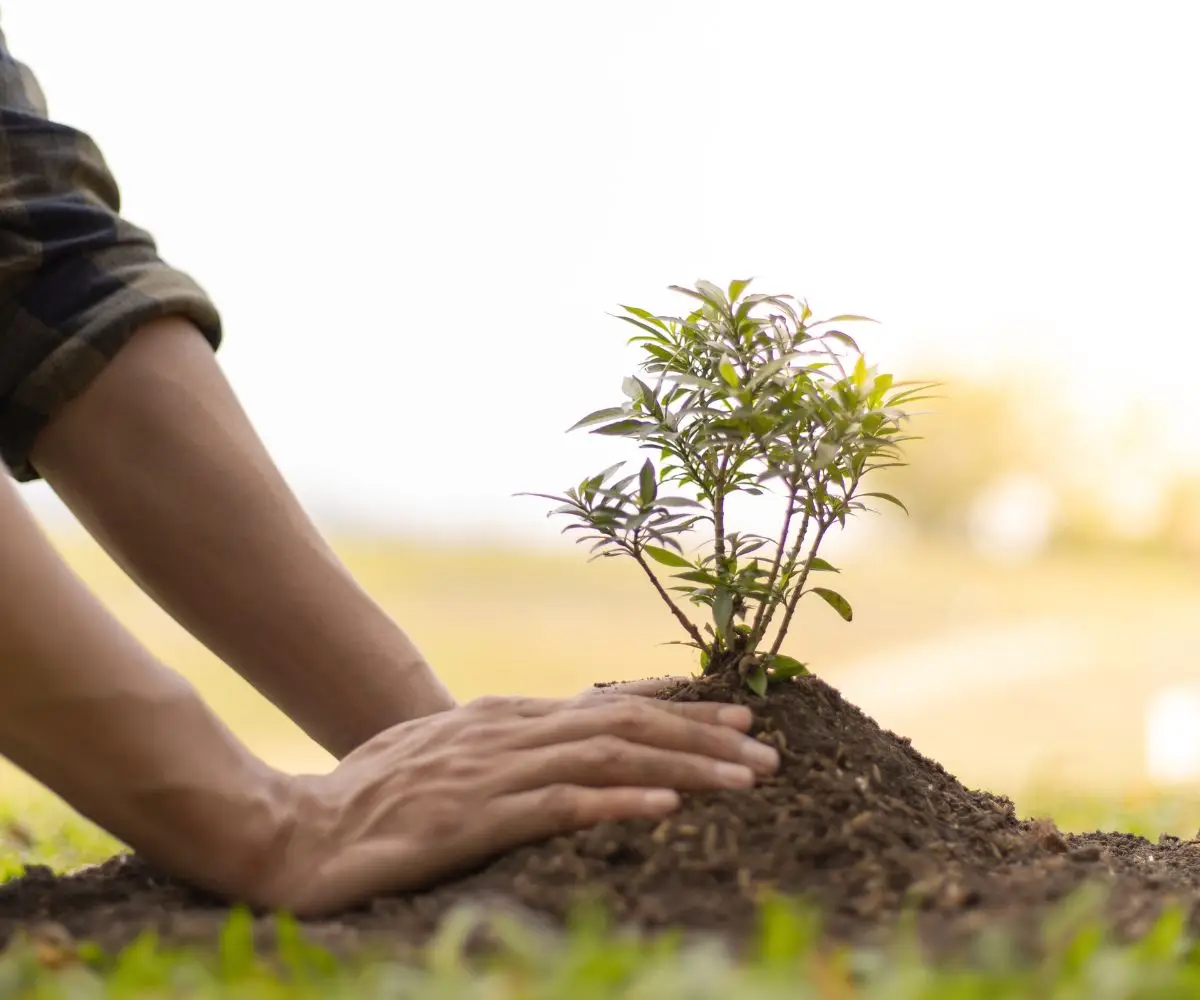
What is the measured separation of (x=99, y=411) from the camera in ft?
7.11

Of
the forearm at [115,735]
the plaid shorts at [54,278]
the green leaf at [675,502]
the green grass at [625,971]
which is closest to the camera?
the green grass at [625,971]

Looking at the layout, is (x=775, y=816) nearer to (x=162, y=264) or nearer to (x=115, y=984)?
(x=115, y=984)

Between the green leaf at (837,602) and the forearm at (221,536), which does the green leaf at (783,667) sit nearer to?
the green leaf at (837,602)

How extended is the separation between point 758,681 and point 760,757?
0.18 metres

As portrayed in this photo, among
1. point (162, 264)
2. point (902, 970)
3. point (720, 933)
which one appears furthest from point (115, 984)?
point (162, 264)

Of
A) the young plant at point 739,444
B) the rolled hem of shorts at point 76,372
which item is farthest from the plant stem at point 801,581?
the rolled hem of shorts at point 76,372

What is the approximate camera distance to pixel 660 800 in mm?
1756

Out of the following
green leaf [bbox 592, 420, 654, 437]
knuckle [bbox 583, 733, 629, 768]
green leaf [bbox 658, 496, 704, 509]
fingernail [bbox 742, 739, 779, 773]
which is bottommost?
knuckle [bbox 583, 733, 629, 768]

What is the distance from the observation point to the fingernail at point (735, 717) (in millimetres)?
1921

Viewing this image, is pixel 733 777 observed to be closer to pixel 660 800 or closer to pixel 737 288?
pixel 660 800

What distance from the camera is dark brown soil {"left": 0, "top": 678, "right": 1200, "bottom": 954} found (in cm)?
148

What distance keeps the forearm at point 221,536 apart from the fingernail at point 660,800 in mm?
643

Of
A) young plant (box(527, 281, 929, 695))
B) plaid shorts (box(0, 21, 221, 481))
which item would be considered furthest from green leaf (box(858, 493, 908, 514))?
plaid shorts (box(0, 21, 221, 481))

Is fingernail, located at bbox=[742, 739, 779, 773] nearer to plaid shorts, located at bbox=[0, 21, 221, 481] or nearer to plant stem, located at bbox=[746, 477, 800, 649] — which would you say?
plant stem, located at bbox=[746, 477, 800, 649]
